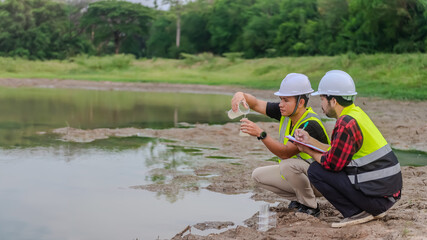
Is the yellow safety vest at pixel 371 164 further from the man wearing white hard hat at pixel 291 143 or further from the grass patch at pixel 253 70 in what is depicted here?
the grass patch at pixel 253 70

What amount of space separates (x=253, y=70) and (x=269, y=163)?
2661 centimetres

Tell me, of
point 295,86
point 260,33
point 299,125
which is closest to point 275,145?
point 299,125

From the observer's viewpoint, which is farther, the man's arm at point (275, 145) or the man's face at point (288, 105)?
the man's face at point (288, 105)

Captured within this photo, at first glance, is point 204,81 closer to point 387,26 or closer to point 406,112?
point 387,26

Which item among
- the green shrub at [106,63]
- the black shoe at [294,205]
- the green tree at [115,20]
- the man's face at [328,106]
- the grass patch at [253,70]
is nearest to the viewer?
the man's face at [328,106]

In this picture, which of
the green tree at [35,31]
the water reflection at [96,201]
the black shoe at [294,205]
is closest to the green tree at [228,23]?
the green tree at [35,31]

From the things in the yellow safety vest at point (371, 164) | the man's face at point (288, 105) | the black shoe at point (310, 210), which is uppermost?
the man's face at point (288, 105)

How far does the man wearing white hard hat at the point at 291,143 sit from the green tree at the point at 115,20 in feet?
207

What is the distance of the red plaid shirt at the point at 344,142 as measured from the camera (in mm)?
4562

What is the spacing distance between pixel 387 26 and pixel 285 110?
31.6 metres

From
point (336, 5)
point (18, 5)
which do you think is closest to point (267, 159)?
point (336, 5)

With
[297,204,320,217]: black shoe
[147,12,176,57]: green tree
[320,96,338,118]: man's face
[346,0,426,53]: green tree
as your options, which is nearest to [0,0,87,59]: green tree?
[147,12,176,57]: green tree

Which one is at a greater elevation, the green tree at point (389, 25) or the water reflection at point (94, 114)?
the green tree at point (389, 25)

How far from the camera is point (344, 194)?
4859mm
